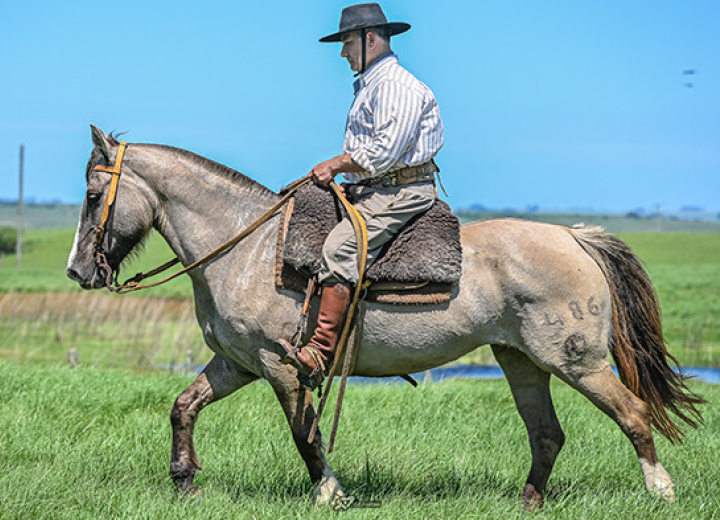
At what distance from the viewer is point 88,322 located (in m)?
21.9

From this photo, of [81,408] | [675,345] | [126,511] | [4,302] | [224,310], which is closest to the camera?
[126,511]

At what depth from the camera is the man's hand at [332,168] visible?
17.9ft

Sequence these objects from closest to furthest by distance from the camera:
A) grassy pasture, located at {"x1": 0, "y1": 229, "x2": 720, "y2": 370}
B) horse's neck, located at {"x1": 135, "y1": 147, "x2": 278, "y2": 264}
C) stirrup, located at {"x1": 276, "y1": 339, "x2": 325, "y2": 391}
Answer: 1. stirrup, located at {"x1": 276, "y1": 339, "x2": 325, "y2": 391}
2. horse's neck, located at {"x1": 135, "y1": 147, "x2": 278, "y2": 264}
3. grassy pasture, located at {"x1": 0, "y1": 229, "x2": 720, "y2": 370}

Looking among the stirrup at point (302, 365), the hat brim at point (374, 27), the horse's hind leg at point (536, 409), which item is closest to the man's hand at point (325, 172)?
the hat brim at point (374, 27)

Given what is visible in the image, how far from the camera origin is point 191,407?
583cm

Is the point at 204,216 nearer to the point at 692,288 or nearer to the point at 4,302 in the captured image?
the point at 4,302

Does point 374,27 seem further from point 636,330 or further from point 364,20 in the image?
point 636,330

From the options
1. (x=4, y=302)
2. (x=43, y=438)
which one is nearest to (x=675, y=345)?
(x=43, y=438)

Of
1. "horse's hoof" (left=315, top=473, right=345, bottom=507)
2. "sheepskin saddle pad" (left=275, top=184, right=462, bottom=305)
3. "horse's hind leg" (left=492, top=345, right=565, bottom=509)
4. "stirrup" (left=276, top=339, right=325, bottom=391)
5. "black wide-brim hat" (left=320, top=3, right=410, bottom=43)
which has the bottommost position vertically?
"horse's hoof" (left=315, top=473, right=345, bottom=507)

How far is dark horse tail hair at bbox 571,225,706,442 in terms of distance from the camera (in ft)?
19.1

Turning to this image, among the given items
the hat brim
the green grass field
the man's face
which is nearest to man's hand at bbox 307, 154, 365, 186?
the man's face

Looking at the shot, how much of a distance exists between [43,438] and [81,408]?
142 cm

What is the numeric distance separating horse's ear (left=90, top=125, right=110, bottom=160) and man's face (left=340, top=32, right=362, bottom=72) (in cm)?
166

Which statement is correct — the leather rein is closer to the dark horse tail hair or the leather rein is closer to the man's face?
the man's face
